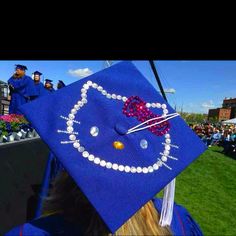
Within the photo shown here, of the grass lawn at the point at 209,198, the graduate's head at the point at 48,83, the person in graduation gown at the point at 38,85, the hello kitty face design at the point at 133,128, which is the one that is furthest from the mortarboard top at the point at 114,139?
the graduate's head at the point at 48,83

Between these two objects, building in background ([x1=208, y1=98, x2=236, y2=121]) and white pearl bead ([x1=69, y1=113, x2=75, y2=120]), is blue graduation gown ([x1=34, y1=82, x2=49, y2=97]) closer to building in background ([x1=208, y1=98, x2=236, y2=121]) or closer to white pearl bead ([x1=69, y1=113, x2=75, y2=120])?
white pearl bead ([x1=69, y1=113, x2=75, y2=120])

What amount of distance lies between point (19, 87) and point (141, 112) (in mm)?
8311

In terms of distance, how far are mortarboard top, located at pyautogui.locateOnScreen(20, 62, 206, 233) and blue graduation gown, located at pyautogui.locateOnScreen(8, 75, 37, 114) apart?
26.6 ft

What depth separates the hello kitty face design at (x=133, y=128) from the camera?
107cm

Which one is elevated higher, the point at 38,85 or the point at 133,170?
the point at 38,85

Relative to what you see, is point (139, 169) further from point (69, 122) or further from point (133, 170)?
point (69, 122)

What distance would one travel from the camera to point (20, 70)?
902cm

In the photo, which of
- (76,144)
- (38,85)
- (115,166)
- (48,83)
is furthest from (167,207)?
(48,83)

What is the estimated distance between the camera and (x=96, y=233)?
99 centimetres

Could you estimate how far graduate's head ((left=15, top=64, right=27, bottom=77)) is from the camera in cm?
898
